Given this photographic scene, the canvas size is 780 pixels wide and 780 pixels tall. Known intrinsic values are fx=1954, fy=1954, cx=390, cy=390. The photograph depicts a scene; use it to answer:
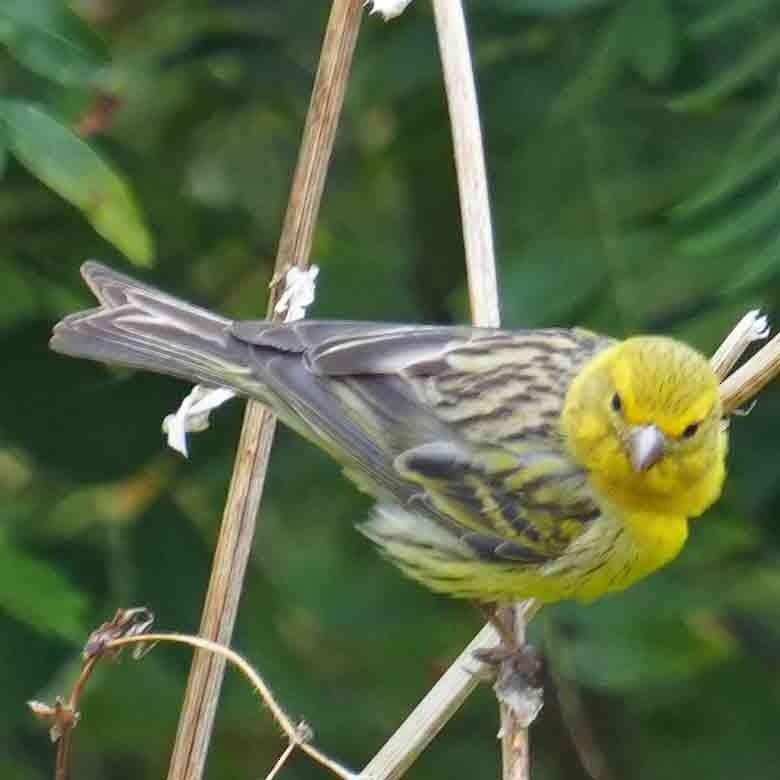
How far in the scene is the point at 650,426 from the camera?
12.4 feet

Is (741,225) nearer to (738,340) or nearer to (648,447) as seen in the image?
(738,340)

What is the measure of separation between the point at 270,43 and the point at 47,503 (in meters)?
1.14

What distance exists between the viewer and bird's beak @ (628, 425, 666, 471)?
3.75 meters

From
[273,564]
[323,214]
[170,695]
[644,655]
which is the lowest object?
[170,695]

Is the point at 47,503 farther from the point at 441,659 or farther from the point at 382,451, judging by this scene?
the point at 441,659

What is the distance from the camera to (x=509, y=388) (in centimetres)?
422

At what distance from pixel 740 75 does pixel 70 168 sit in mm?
1285

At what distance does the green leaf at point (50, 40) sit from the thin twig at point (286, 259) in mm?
424

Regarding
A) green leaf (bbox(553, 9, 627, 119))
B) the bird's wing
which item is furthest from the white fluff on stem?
green leaf (bbox(553, 9, 627, 119))

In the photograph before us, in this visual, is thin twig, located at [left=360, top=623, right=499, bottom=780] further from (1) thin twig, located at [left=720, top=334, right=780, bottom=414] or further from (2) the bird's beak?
(1) thin twig, located at [left=720, top=334, right=780, bottom=414]

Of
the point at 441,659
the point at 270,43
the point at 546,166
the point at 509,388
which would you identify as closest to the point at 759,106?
the point at 546,166

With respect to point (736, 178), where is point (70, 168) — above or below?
below

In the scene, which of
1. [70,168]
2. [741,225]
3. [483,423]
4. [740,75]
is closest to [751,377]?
[741,225]

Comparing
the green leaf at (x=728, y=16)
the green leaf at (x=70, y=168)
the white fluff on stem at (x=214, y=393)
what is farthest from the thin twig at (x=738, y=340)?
the green leaf at (x=70, y=168)
